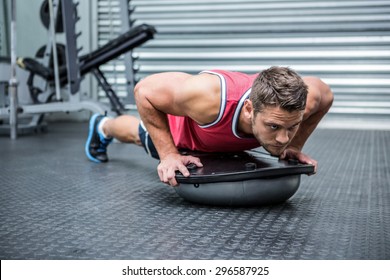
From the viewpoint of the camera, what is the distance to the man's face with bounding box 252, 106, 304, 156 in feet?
5.16

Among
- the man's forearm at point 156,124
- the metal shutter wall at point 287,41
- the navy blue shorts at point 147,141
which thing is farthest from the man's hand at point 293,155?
the metal shutter wall at point 287,41

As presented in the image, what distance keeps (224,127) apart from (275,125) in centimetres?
24

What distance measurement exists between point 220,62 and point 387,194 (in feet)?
11.1

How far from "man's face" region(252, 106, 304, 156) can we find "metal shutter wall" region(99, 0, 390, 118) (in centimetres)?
361

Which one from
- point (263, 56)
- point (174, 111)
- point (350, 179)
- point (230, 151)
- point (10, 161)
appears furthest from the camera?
point (263, 56)

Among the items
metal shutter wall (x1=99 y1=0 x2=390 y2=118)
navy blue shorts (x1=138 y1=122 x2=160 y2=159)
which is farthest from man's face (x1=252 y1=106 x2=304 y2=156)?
metal shutter wall (x1=99 y1=0 x2=390 y2=118)

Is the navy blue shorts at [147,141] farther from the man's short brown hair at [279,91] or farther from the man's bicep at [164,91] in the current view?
the man's short brown hair at [279,91]

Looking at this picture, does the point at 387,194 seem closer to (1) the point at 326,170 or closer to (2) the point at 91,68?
(1) the point at 326,170

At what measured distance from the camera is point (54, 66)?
4109 millimetres

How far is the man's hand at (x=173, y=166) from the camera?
5.80 ft

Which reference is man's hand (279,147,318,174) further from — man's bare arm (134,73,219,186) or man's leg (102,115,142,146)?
man's leg (102,115,142,146)

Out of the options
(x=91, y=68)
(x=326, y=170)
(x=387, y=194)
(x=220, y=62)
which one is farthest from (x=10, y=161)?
(x=220, y=62)

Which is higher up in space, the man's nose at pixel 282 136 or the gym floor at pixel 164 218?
the man's nose at pixel 282 136

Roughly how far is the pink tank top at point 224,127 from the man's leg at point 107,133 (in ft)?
1.39
